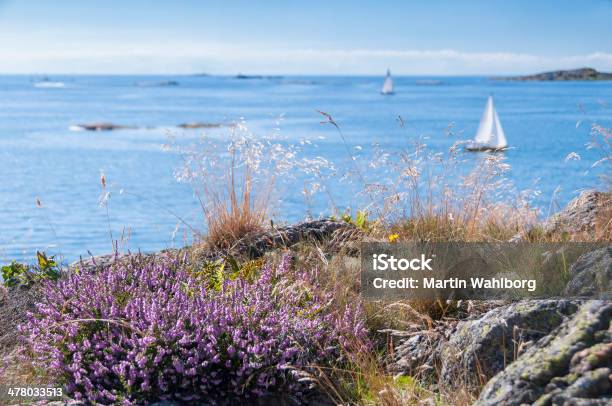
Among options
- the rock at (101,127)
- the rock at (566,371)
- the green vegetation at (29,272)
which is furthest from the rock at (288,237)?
the rock at (101,127)

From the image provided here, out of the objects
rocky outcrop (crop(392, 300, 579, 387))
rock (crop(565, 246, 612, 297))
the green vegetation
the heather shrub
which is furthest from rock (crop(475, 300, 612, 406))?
the green vegetation

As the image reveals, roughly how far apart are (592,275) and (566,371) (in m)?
1.67

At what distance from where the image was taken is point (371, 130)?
47.6 metres

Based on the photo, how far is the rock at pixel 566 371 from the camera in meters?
2.74

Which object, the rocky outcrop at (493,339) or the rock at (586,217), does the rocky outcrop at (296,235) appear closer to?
the rock at (586,217)

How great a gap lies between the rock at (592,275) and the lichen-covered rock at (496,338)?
0.74m

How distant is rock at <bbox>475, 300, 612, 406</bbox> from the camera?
2736 mm

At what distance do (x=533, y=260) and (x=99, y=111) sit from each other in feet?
222

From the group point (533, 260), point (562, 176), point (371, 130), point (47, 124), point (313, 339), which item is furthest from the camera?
point (47, 124)

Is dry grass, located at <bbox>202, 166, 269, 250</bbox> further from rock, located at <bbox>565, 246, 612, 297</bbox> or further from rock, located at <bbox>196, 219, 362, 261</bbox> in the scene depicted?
rock, located at <bbox>565, 246, 612, 297</bbox>

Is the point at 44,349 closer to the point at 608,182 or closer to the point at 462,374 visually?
the point at 462,374

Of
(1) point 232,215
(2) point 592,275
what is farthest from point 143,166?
(2) point 592,275

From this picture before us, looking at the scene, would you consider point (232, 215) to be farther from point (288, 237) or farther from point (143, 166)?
point (143, 166)

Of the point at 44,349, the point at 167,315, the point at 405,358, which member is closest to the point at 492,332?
the point at 405,358
